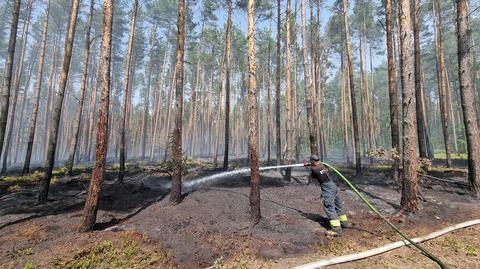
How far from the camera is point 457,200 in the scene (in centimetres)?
800

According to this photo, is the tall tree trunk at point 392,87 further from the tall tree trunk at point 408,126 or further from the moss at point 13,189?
the moss at point 13,189

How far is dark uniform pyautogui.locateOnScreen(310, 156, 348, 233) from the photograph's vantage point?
20.4ft

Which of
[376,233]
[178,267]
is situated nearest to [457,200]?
[376,233]

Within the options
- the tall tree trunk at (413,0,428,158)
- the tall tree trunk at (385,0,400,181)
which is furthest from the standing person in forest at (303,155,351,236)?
the tall tree trunk at (413,0,428,158)

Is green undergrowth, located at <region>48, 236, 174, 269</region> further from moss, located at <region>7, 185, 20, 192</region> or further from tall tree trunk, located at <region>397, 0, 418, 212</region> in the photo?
moss, located at <region>7, 185, 20, 192</region>

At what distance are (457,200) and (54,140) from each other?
1468 cm

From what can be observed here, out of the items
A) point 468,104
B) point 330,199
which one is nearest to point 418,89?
point 468,104

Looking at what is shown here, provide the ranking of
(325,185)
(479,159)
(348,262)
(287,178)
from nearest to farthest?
1. (348,262)
2. (325,185)
3. (479,159)
4. (287,178)

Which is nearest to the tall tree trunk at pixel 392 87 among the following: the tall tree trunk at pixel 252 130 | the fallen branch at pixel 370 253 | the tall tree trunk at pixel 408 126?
the tall tree trunk at pixel 408 126

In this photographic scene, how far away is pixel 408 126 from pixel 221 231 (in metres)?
6.54

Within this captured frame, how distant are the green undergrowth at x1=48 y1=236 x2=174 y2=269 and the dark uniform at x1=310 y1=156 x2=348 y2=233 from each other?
4.07m

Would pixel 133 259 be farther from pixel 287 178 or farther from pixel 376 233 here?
pixel 287 178

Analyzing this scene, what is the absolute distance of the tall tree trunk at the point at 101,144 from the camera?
6387 millimetres

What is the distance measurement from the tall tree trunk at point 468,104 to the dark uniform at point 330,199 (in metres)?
5.14
